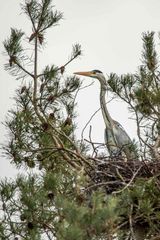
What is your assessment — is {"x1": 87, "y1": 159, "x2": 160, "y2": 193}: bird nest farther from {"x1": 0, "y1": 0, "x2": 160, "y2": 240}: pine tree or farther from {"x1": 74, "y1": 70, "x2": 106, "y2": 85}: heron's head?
{"x1": 74, "y1": 70, "x2": 106, "y2": 85}: heron's head

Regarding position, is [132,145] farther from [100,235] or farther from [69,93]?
[100,235]

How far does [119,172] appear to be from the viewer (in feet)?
13.4

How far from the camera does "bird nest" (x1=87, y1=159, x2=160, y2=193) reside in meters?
3.95

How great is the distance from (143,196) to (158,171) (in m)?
0.66

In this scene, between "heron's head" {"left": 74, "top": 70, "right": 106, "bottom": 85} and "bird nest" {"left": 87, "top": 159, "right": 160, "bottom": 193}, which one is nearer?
"bird nest" {"left": 87, "top": 159, "right": 160, "bottom": 193}

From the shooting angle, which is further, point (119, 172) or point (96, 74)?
point (96, 74)

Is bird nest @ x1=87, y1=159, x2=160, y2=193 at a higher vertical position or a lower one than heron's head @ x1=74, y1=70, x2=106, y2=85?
lower

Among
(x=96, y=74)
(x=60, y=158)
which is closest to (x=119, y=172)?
(x=60, y=158)

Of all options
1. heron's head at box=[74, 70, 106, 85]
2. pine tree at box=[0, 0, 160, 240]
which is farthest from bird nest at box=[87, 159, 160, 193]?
heron's head at box=[74, 70, 106, 85]

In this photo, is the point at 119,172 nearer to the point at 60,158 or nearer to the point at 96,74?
the point at 60,158

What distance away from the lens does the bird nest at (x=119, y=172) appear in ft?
13.0

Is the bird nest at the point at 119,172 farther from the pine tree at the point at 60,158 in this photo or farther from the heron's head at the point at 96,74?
the heron's head at the point at 96,74

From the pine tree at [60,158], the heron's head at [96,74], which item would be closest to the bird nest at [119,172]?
the pine tree at [60,158]

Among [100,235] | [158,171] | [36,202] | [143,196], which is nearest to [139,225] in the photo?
[158,171]
